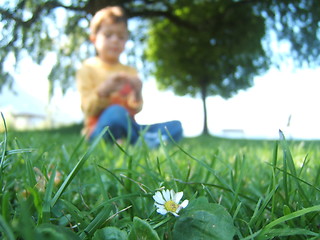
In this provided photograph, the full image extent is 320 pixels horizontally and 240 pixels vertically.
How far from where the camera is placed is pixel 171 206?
27cm

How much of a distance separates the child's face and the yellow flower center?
1.58 metres

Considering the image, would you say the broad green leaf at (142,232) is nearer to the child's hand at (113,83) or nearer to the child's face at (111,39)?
the child's hand at (113,83)

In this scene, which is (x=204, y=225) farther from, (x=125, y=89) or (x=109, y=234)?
(x=125, y=89)

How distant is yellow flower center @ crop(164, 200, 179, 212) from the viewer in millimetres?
271

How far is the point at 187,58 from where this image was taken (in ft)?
25.2

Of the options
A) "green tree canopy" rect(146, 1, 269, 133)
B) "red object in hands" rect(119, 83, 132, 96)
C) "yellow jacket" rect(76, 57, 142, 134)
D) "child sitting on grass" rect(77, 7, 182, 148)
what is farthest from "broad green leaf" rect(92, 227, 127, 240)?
"green tree canopy" rect(146, 1, 269, 133)

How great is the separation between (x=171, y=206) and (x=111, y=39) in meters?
1.59

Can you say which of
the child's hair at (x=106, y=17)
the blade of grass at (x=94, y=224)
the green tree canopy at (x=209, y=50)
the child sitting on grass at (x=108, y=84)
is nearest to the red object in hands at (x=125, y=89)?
the child sitting on grass at (x=108, y=84)

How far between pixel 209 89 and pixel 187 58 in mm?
1179

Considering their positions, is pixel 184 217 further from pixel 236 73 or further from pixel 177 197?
pixel 236 73

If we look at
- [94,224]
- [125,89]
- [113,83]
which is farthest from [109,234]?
[125,89]

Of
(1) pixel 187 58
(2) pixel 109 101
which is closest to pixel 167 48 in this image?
(1) pixel 187 58

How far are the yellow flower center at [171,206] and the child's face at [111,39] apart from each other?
62.1 inches

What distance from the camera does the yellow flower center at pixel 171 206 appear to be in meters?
0.27
